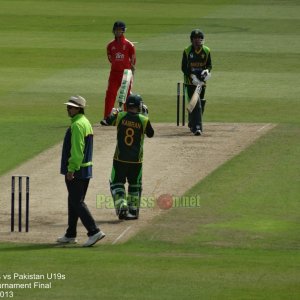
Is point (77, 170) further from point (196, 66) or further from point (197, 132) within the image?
point (196, 66)

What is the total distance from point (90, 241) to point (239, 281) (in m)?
2.89

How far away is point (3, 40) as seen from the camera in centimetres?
4500

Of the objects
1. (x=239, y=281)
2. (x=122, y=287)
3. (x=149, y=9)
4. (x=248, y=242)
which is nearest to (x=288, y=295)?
(x=239, y=281)

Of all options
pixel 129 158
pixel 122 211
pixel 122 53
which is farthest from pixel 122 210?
pixel 122 53

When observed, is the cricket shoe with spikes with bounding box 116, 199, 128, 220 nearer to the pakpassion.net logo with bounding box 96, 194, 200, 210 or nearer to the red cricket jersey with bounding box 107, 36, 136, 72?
the pakpassion.net logo with bounding box 96, 194, 200, 210

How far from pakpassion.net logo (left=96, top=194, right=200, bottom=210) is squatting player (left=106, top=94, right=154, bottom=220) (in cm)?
91

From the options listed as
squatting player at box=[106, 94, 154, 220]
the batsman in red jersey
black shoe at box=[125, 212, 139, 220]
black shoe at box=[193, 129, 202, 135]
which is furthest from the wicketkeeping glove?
black shoe at box=[125, 212, 139, 220]

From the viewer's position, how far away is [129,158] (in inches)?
742

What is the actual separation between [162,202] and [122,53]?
317 inches

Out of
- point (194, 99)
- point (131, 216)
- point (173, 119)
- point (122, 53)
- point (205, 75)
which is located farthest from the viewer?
point (173, 119)

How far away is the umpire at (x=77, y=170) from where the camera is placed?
56.4 ft

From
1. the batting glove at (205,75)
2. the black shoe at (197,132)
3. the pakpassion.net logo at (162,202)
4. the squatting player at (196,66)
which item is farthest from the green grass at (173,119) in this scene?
the batting glove at (205,75)

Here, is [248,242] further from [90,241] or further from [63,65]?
[63,65]

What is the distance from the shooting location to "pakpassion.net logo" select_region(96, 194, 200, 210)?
19844mm
